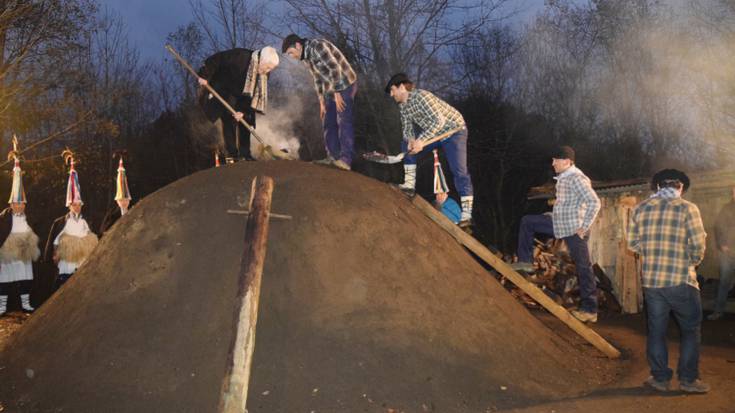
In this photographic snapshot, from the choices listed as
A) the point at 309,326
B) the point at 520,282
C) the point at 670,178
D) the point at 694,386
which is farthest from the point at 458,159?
the point at 694,386

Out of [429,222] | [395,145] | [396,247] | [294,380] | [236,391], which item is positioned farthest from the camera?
[395,145]

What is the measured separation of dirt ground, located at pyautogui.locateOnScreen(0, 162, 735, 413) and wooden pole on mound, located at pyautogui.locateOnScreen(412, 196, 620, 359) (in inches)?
6.9

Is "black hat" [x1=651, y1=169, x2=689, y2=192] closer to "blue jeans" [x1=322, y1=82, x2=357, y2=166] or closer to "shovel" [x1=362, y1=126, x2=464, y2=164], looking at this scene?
"shovel" [x1=362, y1=126, x2=464, y2=164]

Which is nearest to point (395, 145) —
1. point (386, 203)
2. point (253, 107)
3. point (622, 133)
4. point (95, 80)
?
point (622, 133)

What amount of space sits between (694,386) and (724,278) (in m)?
5.43

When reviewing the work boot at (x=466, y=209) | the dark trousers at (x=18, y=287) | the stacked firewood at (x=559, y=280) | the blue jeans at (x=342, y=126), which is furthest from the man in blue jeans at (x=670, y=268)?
the dark trousers at (x=18, y=287)

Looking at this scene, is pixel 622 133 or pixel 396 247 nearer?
pixel 396 247

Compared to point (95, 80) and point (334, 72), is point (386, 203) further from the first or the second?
point (95, 80)

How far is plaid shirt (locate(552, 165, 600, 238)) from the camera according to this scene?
702 centimetres

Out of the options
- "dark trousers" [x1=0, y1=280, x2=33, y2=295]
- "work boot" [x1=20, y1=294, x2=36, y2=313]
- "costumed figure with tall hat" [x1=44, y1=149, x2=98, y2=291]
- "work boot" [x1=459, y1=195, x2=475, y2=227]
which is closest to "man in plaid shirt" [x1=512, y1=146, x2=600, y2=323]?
"work boot" [x1=459, y1=195, x2=475, y2=227]

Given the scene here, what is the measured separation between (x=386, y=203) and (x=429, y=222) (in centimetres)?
75

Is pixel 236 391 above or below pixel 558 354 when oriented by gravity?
above

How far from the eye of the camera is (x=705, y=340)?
28.3 feet

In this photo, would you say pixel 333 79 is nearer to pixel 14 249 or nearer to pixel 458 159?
pixel 458 159
